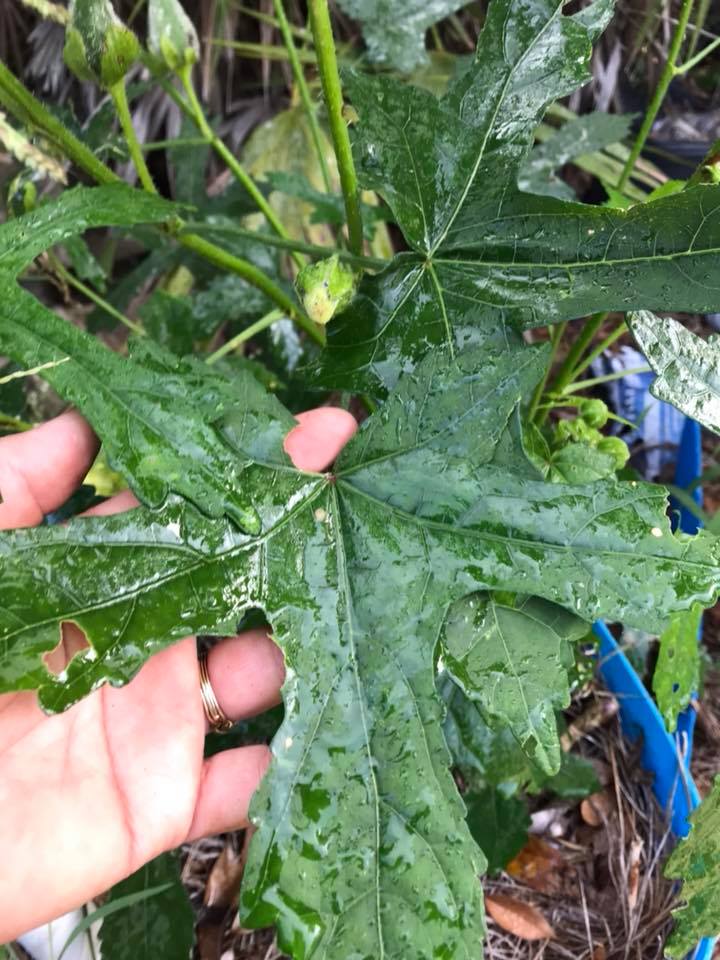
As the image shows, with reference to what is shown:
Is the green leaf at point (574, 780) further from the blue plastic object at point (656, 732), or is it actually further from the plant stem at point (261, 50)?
the plant stem at point (261, 50)

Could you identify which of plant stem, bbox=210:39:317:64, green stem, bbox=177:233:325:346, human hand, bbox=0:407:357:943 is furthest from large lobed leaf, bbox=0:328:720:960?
plant stem, bbox=210:39:317:64

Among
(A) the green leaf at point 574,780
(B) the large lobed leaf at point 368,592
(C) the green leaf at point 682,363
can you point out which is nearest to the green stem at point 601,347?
(C) the green leaf at point 682,363

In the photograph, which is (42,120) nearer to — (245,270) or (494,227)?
(245,270)

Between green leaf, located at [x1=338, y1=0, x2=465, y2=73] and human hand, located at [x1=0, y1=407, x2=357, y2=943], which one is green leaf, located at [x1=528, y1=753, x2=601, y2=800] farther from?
green leaf, located at [x1=338, y1=0, x2=465, y2=73]

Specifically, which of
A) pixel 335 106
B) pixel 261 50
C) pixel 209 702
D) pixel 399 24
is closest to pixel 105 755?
pixel 209 702

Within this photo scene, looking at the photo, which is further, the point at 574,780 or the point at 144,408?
the point at 574,780

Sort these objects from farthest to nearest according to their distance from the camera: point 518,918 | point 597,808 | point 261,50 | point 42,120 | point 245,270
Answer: point 261,50, point 597,808, point 518,918, point 245,270, point 42,120
